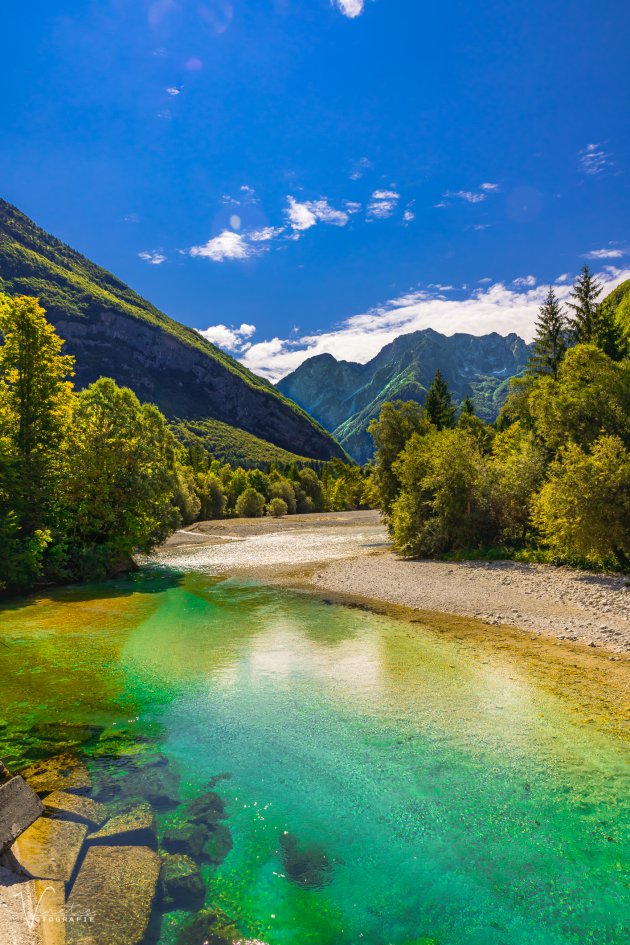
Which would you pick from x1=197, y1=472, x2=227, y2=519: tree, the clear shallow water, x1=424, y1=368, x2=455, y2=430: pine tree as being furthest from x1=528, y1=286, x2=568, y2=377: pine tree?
x1=197, y1=472, x2=227, y2=519: tree

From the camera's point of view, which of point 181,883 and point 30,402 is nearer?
point 181,883

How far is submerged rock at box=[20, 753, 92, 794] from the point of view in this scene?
32.6 ft

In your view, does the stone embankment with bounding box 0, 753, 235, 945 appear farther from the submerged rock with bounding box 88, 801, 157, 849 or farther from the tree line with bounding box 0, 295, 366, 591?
the tree line with bounding box 0, 295, 366, 591

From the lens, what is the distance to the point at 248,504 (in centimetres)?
13162

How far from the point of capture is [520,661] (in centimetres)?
1755

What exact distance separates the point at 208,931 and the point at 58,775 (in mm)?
5543

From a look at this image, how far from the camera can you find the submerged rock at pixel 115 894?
20.9 ft

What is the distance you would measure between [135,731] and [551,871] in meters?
10.0

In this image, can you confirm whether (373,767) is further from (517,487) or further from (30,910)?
(517,487)

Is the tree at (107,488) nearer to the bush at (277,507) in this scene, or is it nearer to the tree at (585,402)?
the tree at (585,402)

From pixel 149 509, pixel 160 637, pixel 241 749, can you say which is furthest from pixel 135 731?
pixel 149 509

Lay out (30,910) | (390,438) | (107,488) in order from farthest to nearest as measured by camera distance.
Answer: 1. (390,438)
2. (107,488)
3. (30,910)

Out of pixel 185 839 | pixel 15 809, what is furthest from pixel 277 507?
pixel 15 809

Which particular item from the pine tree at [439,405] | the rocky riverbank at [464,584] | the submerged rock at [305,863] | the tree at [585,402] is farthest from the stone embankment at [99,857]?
the pine tree at [439,405]
